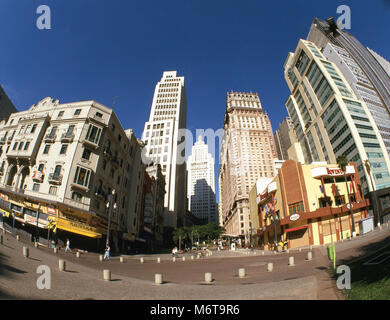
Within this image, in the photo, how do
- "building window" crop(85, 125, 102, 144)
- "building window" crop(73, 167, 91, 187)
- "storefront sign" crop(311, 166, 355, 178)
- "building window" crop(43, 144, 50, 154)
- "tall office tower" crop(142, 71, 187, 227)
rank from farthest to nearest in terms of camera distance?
"tall office tower" crop(142, 71, 187, 227) < "storefront sign" crop(311, 166, 355, 178) < "building window" crop(85, 125, 102, 144) < "building window" crop(43, 144, 50, 154) < "building window" crop(73, 167, 91, 187)

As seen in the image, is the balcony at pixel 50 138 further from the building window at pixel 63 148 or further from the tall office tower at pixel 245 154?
the tall office tower at pixel 245 154

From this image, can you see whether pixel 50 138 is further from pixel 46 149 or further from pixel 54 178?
pixel 54 178

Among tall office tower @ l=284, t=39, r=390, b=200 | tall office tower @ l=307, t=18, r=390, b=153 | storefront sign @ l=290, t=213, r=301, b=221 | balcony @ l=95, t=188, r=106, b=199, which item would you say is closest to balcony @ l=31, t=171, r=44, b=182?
balcony @ l=95, t=188, r=106, b=199

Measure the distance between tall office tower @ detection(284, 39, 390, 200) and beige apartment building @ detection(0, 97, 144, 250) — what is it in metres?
57.6

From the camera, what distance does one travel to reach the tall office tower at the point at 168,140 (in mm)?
82688

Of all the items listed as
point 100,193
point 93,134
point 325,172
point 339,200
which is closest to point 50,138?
point 93,134

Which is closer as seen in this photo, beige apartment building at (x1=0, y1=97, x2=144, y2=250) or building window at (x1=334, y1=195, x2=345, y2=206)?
beige apartment building at (x1=0, y1=97, x2=144, y2=250)

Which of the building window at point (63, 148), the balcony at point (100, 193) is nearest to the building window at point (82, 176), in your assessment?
the balcony at point (100, 193)

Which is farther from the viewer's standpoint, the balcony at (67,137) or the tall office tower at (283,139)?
the tall office tower at (283,139)

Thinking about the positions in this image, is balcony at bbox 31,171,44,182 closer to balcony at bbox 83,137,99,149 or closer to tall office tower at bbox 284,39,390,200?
balcony at bbox 83,137,99,149

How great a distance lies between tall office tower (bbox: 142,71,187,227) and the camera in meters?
82.7

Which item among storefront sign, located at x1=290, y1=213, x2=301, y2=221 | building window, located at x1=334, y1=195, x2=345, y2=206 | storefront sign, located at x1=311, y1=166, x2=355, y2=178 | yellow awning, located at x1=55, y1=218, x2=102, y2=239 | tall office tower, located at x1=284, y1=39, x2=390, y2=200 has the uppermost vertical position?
tall office tower, located at x1=284, y1=39, x2=390, y2=200

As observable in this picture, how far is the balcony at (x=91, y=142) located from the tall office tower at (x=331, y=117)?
60087 mm

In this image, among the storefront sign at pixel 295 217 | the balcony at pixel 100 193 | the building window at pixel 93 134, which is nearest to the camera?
the balcony at pixel 100 193
